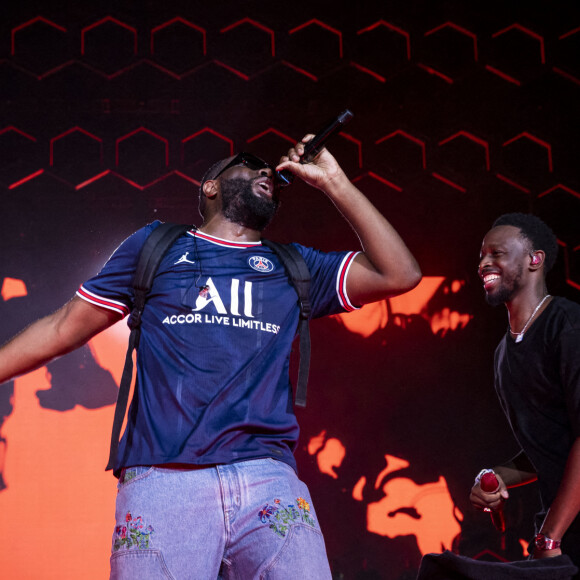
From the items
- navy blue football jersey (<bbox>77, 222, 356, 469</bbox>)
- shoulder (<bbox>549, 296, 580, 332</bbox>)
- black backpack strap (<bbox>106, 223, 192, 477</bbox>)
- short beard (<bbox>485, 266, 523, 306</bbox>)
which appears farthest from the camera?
short beard (<bbox>485, 266, 523, 306</bbox>)

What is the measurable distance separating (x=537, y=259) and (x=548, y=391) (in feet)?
1.34

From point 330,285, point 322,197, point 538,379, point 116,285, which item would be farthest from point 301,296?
point 322,197

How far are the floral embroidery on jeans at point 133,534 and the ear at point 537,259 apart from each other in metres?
1.22

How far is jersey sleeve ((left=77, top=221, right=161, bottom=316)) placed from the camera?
139cm

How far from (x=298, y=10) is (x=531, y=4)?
1.00 meters

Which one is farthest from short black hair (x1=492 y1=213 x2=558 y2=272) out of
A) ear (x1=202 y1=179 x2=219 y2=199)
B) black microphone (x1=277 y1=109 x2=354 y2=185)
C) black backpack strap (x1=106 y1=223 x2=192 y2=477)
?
black backpack strap (x1=106 y1=223 x2=192 y2=477)

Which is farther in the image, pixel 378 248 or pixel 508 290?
pixel 508 290

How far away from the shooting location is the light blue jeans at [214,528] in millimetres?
1073

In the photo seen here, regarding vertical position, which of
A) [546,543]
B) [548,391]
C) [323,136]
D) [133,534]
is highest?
[323,136]

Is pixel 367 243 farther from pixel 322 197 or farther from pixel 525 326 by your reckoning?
pixel 322 197

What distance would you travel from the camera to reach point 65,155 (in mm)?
2576

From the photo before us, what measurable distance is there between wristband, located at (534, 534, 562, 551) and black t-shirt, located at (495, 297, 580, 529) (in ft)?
0.27

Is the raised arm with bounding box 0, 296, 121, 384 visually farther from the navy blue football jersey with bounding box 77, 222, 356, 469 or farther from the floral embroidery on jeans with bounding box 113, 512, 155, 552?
the floral embroidery on jeans with bounding box 113, 512, 155, 552

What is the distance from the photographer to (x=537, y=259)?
1.79 metres
